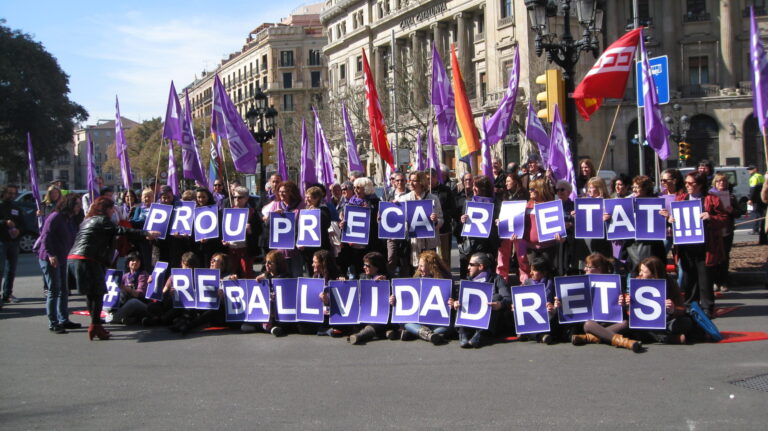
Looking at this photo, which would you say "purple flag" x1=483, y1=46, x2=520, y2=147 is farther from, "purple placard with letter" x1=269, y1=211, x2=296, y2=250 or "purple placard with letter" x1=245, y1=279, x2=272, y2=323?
"purple placard with letter" x1=245, y1=279, x2=272, y2=323

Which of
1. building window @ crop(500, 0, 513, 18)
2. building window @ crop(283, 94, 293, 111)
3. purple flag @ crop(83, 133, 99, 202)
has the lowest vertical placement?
purple flag @ crop(83, 133, 99, 202)

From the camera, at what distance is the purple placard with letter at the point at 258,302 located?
9.34 meters

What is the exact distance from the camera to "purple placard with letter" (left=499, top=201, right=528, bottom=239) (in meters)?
9.43

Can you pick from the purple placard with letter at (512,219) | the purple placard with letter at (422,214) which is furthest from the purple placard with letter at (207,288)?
the purple placard with letter at (512,219)

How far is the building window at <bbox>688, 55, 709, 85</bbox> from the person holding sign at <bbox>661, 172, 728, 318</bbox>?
141ft

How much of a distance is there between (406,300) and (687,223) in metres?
3.43

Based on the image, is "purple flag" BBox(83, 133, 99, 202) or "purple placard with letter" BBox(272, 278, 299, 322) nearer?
"purple placard with letter" BBox(272, 278, 299, 322)

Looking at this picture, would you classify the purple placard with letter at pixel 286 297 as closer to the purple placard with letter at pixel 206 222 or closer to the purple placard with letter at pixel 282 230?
the purple placard with letter at pixel 282 230

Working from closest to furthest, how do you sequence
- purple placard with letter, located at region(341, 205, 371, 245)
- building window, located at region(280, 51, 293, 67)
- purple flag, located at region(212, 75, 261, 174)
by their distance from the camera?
1. purple placard with letter, located at region(341, 205, 371, 245)
2. purple flag, located at region(212, 75, 261, 174)
3. building window, located at region(280, 51, 293, 67)

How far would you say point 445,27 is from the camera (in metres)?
58.6

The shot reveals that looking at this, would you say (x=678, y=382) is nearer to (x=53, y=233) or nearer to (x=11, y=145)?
(x=53, y=233)

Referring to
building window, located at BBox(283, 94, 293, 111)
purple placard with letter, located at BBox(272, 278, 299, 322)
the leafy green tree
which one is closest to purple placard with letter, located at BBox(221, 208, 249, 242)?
purple placard with letter, located at BBox(272, 278, 299, 322)

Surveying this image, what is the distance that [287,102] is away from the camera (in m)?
95.1

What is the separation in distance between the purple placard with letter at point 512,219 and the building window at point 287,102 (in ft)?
285
